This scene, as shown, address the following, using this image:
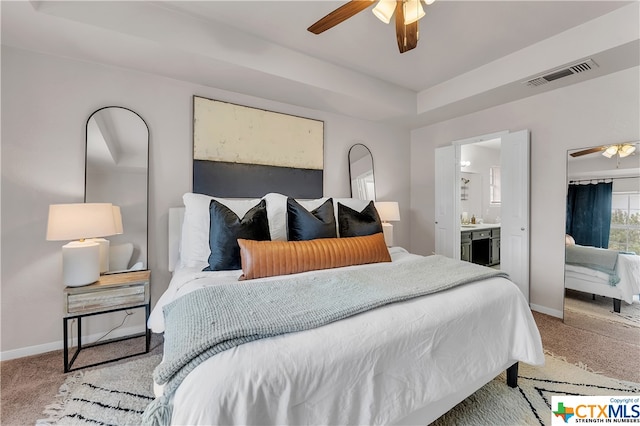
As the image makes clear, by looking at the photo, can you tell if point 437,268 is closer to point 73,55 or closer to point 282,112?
point 282,112

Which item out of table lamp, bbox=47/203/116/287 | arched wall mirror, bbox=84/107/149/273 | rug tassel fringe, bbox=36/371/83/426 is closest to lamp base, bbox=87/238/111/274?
arched wall mirror, bbox=84/107/149/273

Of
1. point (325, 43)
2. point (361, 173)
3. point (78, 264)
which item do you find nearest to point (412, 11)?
point (325, 43)

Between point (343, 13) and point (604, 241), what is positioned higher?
point (343, 13)

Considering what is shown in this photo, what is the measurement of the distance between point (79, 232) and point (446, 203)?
3932 mm

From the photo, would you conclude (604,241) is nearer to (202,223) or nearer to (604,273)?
(604,273)

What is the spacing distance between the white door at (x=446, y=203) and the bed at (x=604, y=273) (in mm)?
1220

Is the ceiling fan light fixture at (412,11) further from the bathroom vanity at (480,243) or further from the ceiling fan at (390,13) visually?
the bathroom vanity at (480,243)

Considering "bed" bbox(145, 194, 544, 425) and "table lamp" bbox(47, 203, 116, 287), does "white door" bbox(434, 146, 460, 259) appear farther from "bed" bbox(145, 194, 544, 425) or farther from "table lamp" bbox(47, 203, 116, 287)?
"table lamp" bbox(47, 203, 116, 287)

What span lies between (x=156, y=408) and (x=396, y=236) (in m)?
3.74

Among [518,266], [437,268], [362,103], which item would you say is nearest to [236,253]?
[437,268]

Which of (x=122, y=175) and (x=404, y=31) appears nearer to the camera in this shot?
(x=404, y=31)

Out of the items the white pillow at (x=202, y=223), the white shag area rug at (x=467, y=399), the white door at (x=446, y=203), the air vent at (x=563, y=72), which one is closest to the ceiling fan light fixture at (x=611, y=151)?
the air vent at (x=563, y=72)

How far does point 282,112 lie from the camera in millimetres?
3154

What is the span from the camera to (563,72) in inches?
99.1
